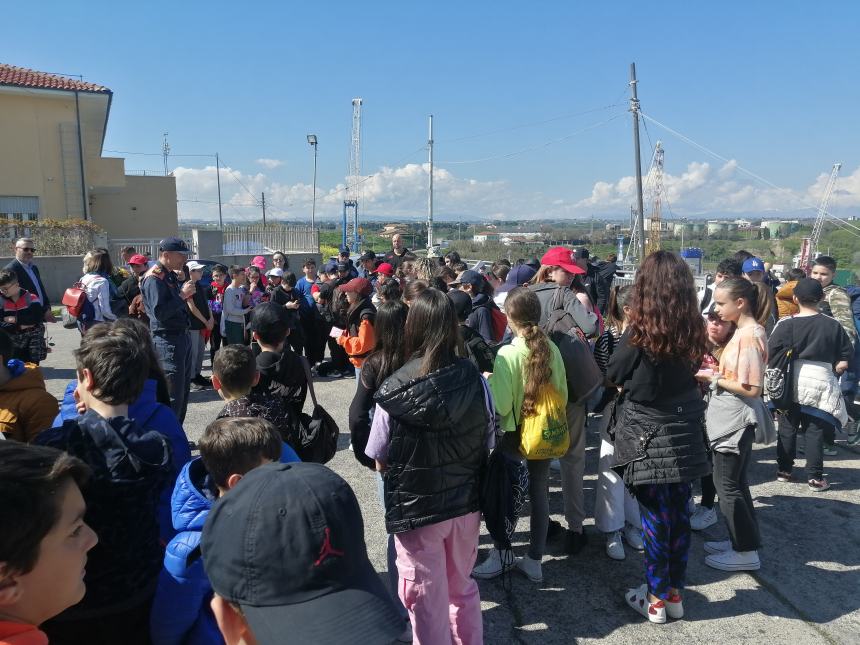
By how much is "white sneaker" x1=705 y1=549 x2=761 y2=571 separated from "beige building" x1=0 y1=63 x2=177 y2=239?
2740 cm

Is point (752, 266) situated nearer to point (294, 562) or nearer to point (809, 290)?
point (809, 290)

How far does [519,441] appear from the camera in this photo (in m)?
3.53

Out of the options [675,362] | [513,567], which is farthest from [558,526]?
[675,362]

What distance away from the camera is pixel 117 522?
205cm

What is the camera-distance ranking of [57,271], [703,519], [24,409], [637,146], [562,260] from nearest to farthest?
[24,409]
[703,519]
[562,260]
[57,271]
[637,146]

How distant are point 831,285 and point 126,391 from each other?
682 centimetres

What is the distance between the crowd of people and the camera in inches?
51.0

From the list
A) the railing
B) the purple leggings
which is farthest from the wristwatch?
the railing

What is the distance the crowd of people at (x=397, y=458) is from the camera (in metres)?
1.30

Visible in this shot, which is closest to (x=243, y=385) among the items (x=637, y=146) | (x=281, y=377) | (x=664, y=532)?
(x=281, y=377)

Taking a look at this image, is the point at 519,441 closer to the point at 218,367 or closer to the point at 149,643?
the point at 218,367

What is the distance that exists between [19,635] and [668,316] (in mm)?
2834

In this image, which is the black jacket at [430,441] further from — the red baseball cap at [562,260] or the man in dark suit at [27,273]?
the man in dark suit at [27,273]

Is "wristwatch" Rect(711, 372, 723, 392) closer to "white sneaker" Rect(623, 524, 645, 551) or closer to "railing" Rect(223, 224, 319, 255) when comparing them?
"white sneaker" Rect(623, 524, 645, 551)
